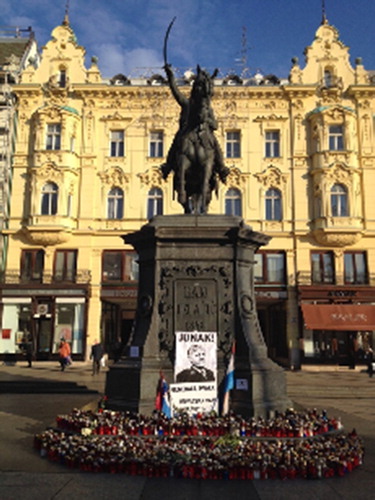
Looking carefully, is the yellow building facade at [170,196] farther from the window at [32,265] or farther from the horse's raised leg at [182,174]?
the horse's raised leg at [182,174]

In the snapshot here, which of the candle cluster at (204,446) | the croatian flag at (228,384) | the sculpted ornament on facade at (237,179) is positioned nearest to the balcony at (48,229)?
the sculpted ornament on facade at (237,179)

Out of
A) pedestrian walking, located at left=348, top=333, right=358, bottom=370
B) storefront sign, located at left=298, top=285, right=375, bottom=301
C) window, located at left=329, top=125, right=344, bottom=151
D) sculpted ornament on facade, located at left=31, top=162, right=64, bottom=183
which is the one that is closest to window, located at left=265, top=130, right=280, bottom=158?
window, located at left=329, top=125, right=344, bottom=151

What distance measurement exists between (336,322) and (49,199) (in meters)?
18.0

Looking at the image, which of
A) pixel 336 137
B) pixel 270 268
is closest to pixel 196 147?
pixel 270 268

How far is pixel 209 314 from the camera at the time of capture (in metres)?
7.34

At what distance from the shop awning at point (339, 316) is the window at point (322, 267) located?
1.71 metres

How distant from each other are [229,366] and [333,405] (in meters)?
5.81

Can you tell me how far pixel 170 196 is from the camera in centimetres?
2744

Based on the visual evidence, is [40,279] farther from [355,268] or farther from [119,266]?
[355,268]

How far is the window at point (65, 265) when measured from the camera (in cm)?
2659

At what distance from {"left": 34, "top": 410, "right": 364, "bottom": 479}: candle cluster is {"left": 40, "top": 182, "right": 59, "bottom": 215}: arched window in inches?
861

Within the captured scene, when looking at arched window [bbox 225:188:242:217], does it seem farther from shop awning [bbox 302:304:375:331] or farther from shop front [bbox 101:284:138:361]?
shop front [bbox 101:284:138:361]

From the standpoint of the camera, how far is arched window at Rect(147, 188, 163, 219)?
91.1 feet

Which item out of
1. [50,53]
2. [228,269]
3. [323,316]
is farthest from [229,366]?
[50,53]
